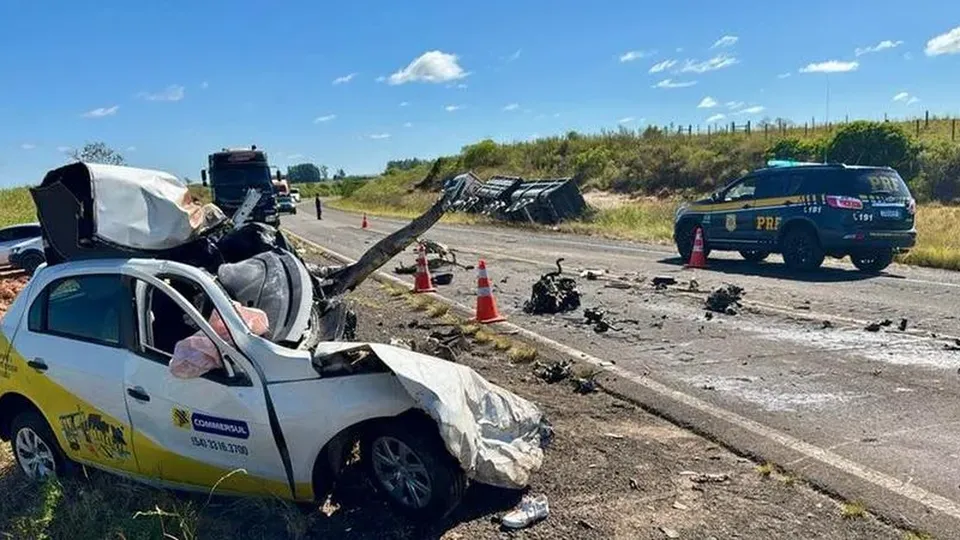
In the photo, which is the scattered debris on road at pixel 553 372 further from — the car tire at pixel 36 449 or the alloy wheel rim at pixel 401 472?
the car tire at pixel 36 449

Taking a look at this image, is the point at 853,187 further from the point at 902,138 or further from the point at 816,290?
the point at 902,138

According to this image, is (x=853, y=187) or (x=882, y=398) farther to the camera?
(x=853, y=187)

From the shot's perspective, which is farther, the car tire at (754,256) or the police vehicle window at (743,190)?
the car tire at (754,256)

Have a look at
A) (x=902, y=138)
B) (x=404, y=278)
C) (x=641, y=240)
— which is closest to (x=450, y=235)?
(x=641, y=240)

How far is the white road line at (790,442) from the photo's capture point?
4.35 meters

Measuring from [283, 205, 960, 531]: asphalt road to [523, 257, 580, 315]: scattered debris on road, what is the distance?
0.87 feet

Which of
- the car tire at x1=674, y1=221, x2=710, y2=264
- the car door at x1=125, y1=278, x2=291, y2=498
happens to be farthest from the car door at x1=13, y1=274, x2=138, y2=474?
the car tire at x1=674, y1=221, x2=710, y2=264

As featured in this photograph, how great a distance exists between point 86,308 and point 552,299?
671cm

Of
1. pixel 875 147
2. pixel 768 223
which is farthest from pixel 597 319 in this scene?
pixel 875 147

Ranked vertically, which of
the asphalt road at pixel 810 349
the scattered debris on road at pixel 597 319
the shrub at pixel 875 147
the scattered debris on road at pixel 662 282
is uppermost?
the shrub at pixel 875 147

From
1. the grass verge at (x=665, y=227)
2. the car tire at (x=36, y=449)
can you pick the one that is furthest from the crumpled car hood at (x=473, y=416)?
the grass verge at (x=665, y=227)

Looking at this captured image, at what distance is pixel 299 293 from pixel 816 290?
9088 millimetres

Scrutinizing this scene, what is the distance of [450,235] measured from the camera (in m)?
27.1

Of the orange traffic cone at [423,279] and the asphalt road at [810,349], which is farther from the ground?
the orange traffic cone at [423,279]
